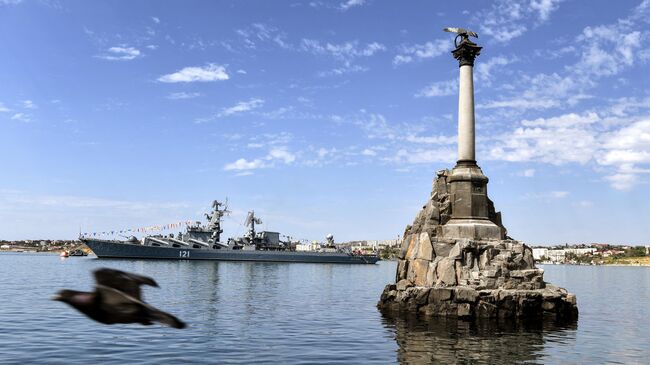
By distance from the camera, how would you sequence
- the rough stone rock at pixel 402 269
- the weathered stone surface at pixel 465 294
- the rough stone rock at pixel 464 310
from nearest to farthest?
the rough stone rock at pixel 464 310 → the weathered stone surface at pixel 465 294 → the rough stone rock at pixel 402 269

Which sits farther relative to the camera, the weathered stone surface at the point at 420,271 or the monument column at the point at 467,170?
the monument column at the point at 467,170

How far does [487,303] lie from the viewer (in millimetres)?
27641

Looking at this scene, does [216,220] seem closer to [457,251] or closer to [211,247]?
[211,247]

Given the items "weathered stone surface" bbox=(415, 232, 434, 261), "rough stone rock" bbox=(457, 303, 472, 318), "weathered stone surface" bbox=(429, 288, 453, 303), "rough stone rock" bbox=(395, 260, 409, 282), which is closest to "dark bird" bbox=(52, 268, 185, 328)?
"rough stone rock" bbox=(457, 303, 472, 318)

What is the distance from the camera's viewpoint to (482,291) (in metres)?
28.1

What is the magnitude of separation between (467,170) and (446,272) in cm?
679

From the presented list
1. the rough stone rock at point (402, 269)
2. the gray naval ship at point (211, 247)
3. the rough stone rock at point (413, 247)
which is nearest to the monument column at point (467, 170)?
the rough stone rock at point (413, 247)

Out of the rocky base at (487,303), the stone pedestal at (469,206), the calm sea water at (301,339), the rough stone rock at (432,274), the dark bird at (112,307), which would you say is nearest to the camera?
the dark bird at (112,307)

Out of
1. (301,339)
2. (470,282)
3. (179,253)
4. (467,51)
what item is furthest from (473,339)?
(179,253)

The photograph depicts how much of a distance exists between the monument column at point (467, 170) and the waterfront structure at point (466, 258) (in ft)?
0.20

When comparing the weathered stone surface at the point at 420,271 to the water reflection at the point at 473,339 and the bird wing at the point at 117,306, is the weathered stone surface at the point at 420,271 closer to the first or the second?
the water reflection at the point at 473,339

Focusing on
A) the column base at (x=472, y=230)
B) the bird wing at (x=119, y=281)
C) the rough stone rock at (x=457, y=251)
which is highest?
the column base at (x=472, y=230)

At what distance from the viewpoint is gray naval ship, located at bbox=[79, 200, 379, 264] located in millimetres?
116688

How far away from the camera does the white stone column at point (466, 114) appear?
3247 centimetres
